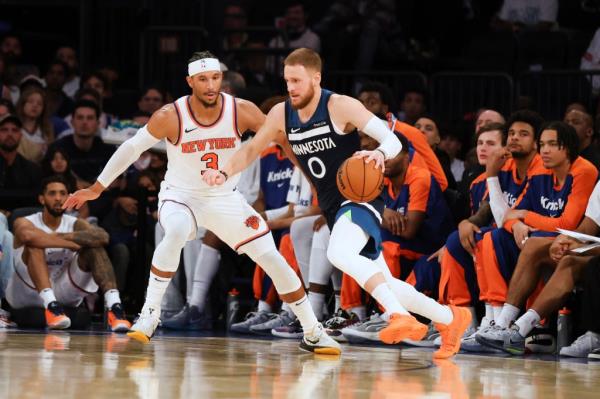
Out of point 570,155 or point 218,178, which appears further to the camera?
point 570,155

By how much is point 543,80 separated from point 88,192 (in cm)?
554

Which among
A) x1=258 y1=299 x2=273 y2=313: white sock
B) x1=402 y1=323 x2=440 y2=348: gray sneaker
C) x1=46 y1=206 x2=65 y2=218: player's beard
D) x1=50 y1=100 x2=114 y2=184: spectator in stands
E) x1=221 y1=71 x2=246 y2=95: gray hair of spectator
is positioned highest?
x1=221 y1=71 x2=246 y2=95: gray hair of spectator

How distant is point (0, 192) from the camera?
1089cm

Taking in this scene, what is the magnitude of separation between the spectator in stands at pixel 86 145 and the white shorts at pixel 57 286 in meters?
1.30

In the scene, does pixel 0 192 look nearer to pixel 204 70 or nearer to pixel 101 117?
pixel 101 117

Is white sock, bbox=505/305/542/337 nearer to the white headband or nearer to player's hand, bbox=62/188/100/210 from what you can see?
the white headband

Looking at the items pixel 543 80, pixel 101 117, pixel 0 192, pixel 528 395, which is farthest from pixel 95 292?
pixel 528 395

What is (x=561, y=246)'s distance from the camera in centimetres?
800

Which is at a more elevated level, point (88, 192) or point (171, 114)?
point (171, 114)

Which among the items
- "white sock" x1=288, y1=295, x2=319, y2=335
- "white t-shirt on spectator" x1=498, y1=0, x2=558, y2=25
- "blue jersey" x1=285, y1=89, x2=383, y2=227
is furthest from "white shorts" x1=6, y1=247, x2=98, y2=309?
"white t-shirt on spectator" x1=498, y1=0, x2=558, y2=25

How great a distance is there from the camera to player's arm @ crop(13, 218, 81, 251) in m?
10.1

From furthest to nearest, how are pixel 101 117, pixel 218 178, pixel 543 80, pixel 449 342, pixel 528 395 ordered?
pixel 101 117 → pixel 543 80 → pixel 449 342 → pixel 218 178 → pixel 528 395

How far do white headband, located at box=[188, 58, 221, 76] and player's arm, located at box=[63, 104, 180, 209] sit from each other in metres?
0.31

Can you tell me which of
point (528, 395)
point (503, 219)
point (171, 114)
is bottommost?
point (528, 395)
